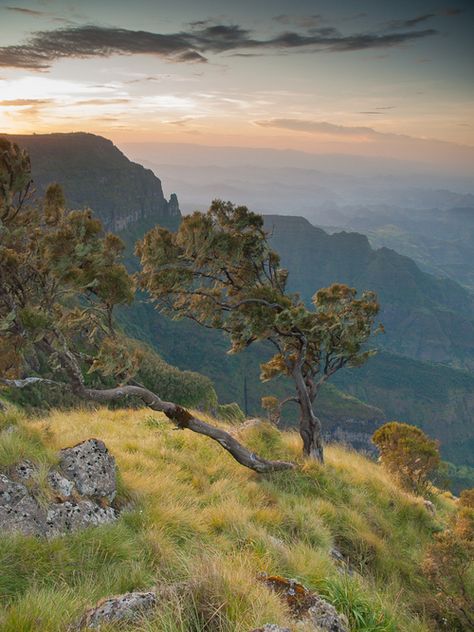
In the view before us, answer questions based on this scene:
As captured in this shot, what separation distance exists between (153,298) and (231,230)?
3009 millimetres

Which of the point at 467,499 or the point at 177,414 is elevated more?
the point at 177,414

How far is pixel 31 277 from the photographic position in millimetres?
9336

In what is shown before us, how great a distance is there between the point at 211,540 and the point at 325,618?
293 cm

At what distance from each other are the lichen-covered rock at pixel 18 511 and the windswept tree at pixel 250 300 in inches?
268

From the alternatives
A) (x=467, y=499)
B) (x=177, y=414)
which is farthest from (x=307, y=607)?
(x=467, y=499)

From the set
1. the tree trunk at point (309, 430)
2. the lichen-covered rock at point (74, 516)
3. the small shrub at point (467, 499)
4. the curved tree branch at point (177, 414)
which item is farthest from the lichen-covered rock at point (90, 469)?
the small shrub at point (467, 499)

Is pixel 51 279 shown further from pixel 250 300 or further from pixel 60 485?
pixel 250 300

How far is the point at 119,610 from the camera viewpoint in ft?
12.5

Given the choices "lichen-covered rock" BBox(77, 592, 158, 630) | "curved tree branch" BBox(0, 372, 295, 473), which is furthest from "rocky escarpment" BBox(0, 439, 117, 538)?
"lichen-covered rock" BBox(77, 592, 158, 630)

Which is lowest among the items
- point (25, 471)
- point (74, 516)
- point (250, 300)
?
point (74, 516)

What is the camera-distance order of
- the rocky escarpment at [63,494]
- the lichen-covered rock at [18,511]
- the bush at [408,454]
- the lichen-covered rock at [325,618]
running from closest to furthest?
the lichen-covered rock at [325,618] < the lichen-covered rock at [18,511] < the rocky escarpment at [63,494] < the bush at [408,454]

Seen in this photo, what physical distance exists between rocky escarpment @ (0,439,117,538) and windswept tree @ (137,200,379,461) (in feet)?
18.8

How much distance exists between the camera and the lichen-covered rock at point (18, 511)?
574cm

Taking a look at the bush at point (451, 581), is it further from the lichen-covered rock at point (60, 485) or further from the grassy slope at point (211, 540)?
the lichen-covered rock at point (60, 485)
